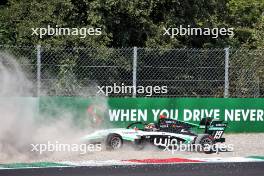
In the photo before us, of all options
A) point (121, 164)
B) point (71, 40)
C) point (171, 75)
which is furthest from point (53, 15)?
point (121, 164)

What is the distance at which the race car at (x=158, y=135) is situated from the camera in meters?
13.3

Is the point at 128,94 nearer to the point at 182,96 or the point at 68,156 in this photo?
the point at 182,96

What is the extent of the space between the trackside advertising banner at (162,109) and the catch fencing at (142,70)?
0.35m

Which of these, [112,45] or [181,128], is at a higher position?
[112,45]

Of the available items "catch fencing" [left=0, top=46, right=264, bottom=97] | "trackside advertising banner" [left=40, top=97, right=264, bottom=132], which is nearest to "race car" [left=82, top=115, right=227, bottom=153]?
"trackside advertising banner" [left=40, top=97, right=264, bottom=132]

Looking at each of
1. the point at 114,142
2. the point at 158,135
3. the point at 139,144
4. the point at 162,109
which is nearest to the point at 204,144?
the point at 158,135

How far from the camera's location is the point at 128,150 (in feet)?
44.0

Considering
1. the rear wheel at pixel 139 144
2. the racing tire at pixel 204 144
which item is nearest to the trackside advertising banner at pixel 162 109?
the rear wheel at pixel 139 144

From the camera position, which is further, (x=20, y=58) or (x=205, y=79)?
(x=205, y=79)

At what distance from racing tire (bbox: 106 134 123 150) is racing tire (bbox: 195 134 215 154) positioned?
4.89 feet

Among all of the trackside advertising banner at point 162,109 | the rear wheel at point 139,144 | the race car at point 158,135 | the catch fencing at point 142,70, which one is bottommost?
the rear wheel at point 139,144

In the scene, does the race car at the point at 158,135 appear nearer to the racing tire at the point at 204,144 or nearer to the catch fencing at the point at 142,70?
the racing tire at the point at 204,144

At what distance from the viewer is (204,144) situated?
13.5 metres

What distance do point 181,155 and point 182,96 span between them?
2.63 m
